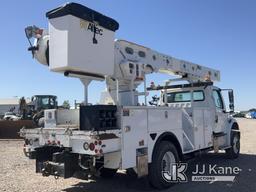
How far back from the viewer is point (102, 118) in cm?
629

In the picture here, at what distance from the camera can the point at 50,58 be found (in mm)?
6500

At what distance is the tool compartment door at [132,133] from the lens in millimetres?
6504

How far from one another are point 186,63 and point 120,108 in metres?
4.74

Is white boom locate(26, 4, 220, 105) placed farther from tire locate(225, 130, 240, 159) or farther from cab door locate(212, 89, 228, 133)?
tire locate(225, 130, 240, 159)

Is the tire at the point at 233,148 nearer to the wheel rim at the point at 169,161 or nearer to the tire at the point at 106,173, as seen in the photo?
the wheel rim at the point at 169,161

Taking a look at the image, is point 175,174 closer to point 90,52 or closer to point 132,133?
point 132,133

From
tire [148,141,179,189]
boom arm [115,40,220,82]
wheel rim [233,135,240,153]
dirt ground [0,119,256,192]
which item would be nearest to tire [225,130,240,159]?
wheel rim [233,135,240,153]

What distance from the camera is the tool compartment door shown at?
6.50 meters

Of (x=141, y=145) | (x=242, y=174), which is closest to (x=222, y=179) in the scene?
(x=242, y=174)

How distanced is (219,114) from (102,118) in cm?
591

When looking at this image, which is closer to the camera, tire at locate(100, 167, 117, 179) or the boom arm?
the boom arm

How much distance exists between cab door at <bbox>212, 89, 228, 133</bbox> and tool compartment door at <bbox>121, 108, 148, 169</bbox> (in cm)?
443

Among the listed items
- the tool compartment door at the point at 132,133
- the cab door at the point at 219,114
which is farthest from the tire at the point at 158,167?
the cab door at the point at 219,114

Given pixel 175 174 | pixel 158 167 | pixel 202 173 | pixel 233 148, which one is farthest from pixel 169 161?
pixel 233 148
